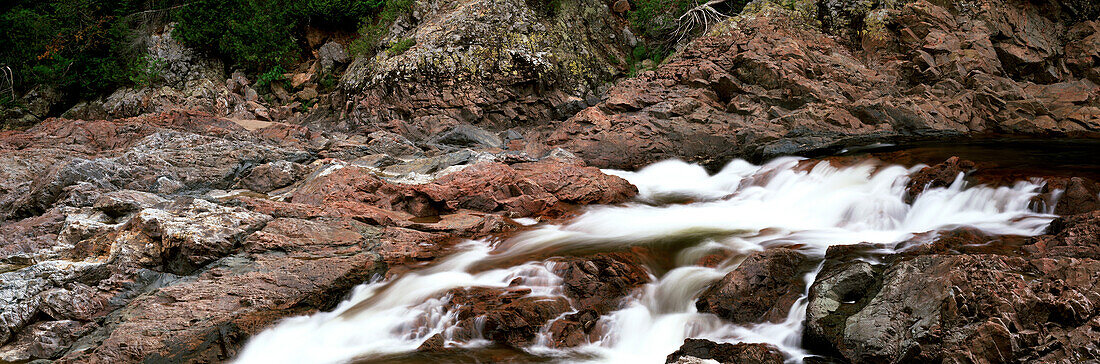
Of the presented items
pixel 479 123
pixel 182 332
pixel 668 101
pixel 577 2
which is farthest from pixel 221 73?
pixel 182 332

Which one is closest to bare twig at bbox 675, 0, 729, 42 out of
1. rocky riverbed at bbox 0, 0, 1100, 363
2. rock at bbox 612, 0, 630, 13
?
rocky riverbed at bbox 0, 0, 1100, 363

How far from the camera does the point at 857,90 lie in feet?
38.7

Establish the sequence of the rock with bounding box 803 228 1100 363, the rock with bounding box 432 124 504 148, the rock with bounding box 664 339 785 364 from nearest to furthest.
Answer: the rock with bounding box 803 228 1100 363, the rock with bounding box 664 339 785 364, the rock with bounding box 432 124 504 148

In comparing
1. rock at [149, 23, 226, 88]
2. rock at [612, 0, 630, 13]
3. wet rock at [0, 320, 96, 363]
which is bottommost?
wet rock at [0, 320, 96, 363]

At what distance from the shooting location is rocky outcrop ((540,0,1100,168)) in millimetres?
10781

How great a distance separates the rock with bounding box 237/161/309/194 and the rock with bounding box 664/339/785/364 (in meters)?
6.65

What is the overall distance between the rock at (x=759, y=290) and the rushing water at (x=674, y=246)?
0.27 feet

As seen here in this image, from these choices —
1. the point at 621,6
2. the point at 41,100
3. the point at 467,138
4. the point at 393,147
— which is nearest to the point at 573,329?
the point at 393,147

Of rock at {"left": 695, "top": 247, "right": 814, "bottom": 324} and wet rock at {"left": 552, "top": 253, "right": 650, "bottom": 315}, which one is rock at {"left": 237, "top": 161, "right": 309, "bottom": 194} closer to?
wet rock at {"left": 552, "top": 253, "right": 650, "bottom": 315}

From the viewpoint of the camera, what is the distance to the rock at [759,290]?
450cm

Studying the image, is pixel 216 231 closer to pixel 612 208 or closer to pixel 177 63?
pixel 612 208

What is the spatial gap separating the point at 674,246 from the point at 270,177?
584cm

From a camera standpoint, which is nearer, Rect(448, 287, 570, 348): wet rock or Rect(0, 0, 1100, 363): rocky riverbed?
Rect(0, 0, 1100, 363): rocky riverbed

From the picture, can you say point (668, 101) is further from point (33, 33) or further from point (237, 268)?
point (33, 33)
